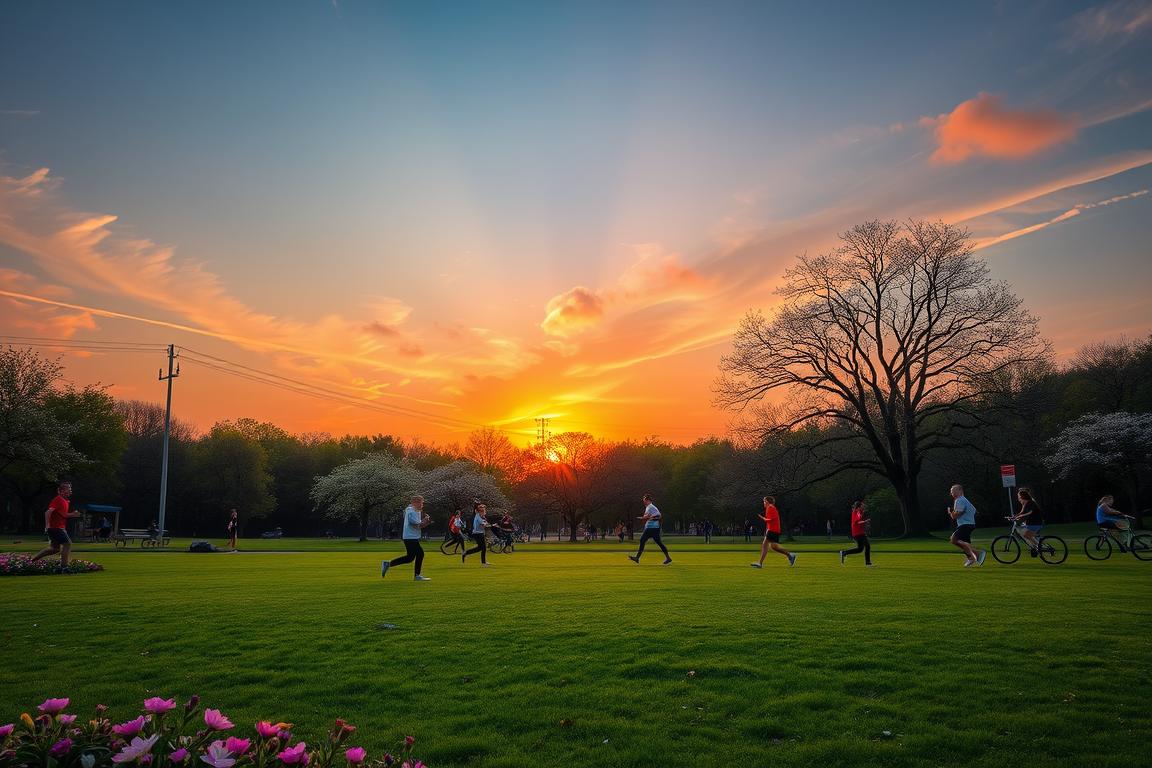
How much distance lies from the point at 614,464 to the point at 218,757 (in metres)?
84.9

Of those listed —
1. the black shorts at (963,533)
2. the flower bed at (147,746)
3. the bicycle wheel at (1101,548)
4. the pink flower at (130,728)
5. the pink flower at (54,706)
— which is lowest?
the bicycle wheel at (1101,548)

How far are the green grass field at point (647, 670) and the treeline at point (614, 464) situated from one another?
128ft

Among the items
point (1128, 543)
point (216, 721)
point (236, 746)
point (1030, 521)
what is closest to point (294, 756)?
point (236, 746)

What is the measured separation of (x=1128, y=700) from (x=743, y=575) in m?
14.0

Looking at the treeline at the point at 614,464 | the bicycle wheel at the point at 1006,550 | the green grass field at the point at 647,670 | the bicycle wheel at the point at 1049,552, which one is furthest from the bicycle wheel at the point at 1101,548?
the treeline at the point at 614,464

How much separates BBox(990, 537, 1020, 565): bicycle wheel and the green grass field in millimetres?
8828

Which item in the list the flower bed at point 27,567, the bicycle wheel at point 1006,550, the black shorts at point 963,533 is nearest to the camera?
the black shorts at point 963,533

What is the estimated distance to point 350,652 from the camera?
963 centimetres

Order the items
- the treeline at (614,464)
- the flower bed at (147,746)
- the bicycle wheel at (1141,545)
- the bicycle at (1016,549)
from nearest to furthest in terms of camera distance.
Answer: the flower bed at (147,746)
the bicycle at (1016,549)
the bicycle wheel at (1141,545)
the treeline at (614,464)

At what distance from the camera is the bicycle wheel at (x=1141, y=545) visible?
24.2m

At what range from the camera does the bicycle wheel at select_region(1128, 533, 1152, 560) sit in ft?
79.6

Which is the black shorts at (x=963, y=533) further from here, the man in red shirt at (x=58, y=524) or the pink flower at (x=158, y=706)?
the man in red shirt at (x=58, y=524)

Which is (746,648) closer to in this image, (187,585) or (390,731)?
(390,731)

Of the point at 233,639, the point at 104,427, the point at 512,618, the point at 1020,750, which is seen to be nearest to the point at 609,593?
the point at 512,618
